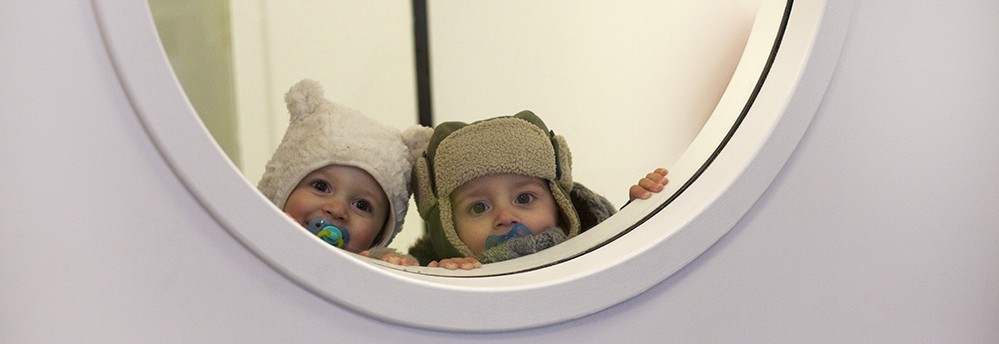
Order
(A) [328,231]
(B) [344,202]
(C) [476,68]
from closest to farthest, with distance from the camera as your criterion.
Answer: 1. (A) [328,231]
2. (B) [344,202]
3. (C) [476,68]

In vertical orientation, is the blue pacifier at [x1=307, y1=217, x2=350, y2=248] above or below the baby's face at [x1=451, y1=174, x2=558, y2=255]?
below

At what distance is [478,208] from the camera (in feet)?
4.74

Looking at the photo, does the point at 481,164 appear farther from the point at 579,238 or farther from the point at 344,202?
the point at 579,238

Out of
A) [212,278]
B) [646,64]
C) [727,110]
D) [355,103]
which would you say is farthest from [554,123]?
[212,278]

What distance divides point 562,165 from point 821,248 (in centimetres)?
59

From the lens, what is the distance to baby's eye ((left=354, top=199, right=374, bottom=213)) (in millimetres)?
1487

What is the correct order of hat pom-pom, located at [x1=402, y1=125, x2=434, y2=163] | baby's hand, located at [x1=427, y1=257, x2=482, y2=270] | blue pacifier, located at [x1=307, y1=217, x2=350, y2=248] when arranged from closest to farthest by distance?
baby's hand, located at [x1=427, y1=257, x2=482, y2=270] → blue pacifier, located at [x1=307, y1=217, x2=350, y2=248] → hat pom-pom, located at [x1=402, y1=125, x2=434, y2=163]

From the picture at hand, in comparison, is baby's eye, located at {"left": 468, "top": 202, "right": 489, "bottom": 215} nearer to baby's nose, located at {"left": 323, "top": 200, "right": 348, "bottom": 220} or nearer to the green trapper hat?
the green trapper hat

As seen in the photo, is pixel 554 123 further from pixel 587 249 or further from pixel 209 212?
pixel 209 212

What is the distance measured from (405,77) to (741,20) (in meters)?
1.05

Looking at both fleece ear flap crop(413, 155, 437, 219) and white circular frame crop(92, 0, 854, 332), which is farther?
fleece ear flap crop(413, 155, 437, 219)

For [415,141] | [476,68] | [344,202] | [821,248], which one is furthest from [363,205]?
[476,68]

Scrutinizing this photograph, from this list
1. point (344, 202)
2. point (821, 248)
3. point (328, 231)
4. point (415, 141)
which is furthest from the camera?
point (415, 141)

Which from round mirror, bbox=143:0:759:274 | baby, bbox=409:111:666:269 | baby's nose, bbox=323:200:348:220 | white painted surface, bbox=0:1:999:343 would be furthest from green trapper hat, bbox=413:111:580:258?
round mirror, bbox=143:0:759:274
